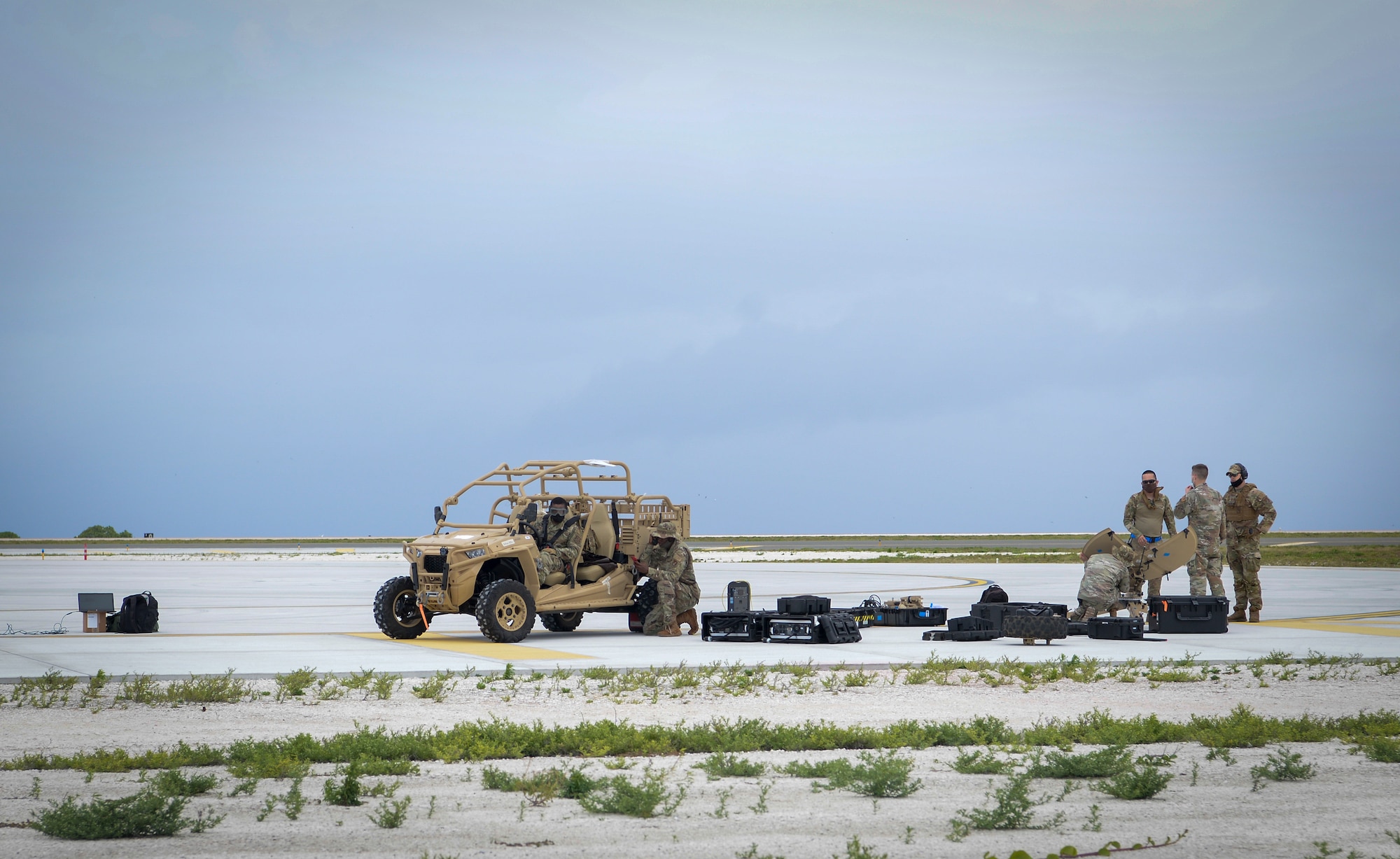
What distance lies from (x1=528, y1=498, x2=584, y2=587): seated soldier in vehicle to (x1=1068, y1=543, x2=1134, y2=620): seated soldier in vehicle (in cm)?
637

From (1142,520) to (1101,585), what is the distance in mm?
1431

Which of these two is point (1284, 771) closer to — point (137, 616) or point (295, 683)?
point (295, 683)

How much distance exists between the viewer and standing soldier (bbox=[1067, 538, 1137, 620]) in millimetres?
15875

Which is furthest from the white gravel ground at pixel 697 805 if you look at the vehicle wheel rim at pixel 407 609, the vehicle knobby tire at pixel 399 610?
the vehicle wheel rim at pixel 407 609

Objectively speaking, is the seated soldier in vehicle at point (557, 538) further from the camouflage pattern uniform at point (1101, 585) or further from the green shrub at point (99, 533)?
the green shrub at point (99, 533)

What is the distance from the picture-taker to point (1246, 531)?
669 inches

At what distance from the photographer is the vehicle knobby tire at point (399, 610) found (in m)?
15.3

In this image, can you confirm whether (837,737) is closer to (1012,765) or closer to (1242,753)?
(1012,765)

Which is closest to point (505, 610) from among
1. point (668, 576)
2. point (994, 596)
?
point (668, 576)

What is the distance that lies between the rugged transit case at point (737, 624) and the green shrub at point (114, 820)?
948 centimetres

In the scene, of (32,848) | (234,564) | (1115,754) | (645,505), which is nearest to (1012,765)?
(1115,754)

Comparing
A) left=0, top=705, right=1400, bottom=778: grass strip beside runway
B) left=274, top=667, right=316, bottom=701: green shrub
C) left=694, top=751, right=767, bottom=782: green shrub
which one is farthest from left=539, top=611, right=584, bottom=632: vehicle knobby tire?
left=694, top=751, right=767, bottom=782: green shrub

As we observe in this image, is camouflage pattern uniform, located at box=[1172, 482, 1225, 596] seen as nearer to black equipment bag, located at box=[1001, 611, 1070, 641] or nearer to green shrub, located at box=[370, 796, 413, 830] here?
black equipment bag, located at box=[1001, 611, 1070, 641]

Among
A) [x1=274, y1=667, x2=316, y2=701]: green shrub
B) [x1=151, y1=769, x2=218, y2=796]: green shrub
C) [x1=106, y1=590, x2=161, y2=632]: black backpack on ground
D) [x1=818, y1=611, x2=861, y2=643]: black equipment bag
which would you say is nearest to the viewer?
[x1=151, y1=769, x2=218, y2=796]: green shrub
